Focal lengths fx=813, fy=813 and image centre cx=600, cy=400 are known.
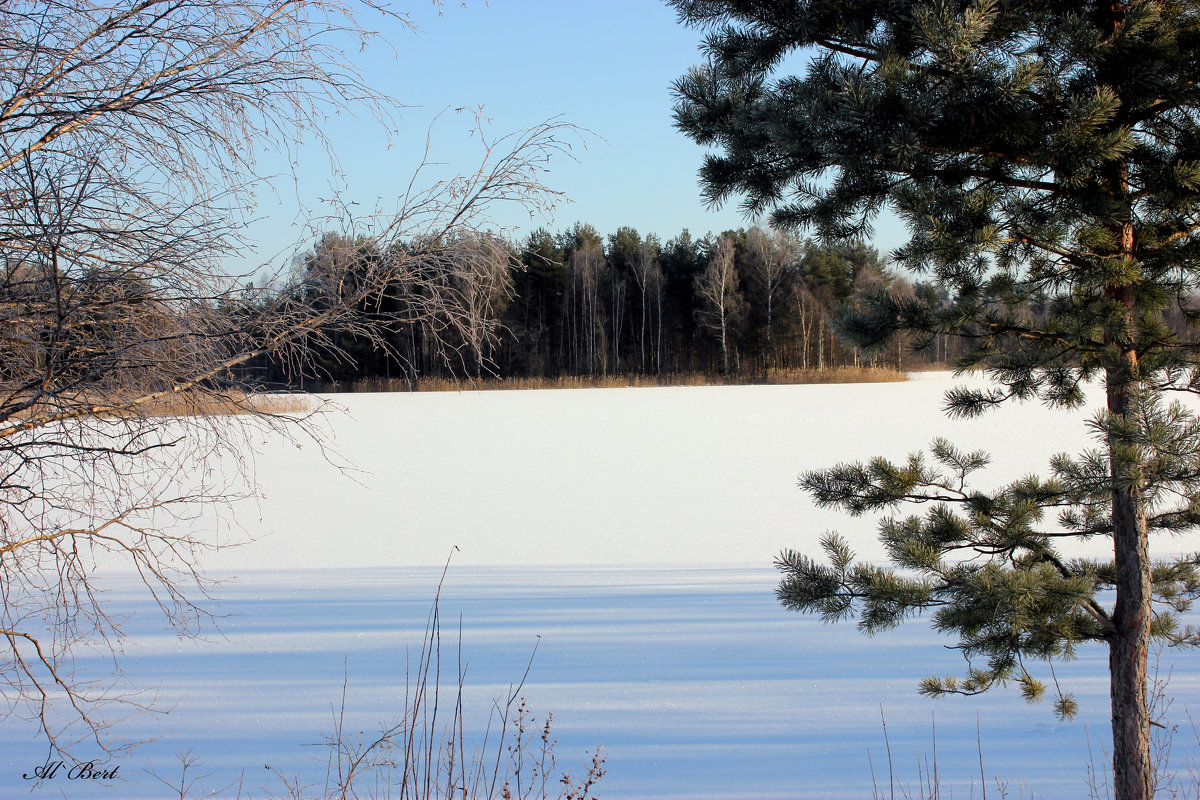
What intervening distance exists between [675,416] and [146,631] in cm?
1141

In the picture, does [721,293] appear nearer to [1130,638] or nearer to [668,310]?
[668,310]

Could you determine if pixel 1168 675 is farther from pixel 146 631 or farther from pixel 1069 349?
pixel 146 631

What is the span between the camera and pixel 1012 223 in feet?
6.27

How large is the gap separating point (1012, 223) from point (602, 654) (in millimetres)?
2610

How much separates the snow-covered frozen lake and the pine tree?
90cm

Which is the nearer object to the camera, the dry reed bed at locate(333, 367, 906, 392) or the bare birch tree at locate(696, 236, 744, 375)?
the dry reed bed at locate(333, 367, 906, 392)

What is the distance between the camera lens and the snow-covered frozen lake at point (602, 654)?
276 centimetres

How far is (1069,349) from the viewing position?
208 centimetres

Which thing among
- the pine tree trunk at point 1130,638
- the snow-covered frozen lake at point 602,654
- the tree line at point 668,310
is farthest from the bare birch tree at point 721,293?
the pine tree trunk at point 1130,638

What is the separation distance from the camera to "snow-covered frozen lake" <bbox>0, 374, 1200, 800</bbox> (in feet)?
9.07

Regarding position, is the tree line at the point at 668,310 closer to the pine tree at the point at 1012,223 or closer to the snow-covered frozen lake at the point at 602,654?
the snow-covered frozen lake at the point at 602,654

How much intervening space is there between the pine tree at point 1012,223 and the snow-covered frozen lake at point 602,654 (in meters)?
0.90

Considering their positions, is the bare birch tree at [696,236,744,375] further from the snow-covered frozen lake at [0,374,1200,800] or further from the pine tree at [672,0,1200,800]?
the pine tree at [672,0,1200,800]

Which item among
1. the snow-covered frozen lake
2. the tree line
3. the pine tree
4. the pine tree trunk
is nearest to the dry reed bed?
the tree line
